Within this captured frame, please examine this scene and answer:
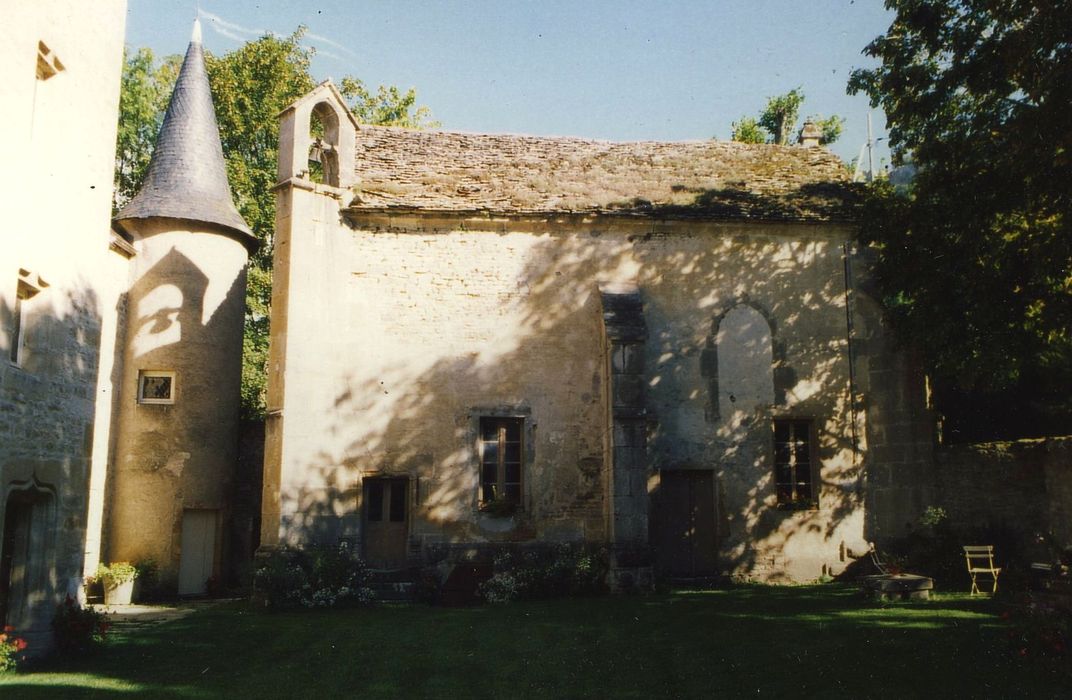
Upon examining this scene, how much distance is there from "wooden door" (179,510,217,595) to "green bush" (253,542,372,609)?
3.93m

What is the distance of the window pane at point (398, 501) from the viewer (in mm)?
15398

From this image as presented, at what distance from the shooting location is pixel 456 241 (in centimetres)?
1631

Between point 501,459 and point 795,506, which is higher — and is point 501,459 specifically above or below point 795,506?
above

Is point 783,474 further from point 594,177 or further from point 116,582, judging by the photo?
point 116,582

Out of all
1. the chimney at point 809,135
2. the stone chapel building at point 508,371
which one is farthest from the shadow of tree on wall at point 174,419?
the chimney at point 809,135

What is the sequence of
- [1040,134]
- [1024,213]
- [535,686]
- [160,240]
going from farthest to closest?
[160,240] → [1024,213] → [1040,134] → [535,686]

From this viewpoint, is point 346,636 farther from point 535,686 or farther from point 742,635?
point 742,635

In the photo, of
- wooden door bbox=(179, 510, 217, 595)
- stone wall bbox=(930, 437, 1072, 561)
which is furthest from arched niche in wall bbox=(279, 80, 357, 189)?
stone wall bbox=(930, 437, 1072, 561)

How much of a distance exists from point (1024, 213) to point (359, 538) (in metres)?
11.9

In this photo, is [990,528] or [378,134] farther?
[378,134]

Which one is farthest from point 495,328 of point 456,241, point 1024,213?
point 1024,213

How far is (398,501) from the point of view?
15.5 metres

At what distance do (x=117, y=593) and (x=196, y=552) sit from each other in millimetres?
1851

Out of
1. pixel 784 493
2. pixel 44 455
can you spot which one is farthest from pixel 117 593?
pixel 784 493
